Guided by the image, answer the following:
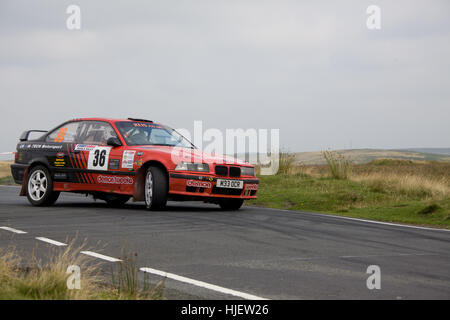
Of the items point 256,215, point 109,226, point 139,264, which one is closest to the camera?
point 139,264

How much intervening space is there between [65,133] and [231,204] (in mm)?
3919

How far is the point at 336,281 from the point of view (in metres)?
6.08

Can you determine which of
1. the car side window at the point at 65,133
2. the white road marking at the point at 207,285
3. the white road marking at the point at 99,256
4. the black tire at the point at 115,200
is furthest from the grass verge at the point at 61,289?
the black tire at the point at 115,200

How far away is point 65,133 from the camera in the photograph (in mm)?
14281

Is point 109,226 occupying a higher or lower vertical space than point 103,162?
lower

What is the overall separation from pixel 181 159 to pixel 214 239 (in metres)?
3.90

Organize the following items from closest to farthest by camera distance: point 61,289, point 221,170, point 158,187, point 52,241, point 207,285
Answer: point 61,289 < point 207,285 < point 52,241 < point 158,187 < point 221,170

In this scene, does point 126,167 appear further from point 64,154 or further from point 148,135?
point 64,154

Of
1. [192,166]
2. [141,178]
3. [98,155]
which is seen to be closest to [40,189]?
[98,155]

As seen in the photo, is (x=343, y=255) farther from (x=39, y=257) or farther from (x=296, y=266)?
(x=39, y=257)

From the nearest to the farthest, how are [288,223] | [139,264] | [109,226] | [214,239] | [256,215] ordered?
1. [139,264]
2. [214,239]
3. [109,226]
4. [288,223]
5. [256,215]

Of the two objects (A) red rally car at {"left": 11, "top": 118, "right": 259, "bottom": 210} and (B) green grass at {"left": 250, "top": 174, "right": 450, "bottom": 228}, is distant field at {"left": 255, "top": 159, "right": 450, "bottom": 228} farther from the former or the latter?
(A) red rally car at {"left": 11, "top": 118, "right": 259, "bottom": 210}

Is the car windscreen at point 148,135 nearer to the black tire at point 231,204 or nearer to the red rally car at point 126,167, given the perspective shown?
the red rally car at point 126,167
